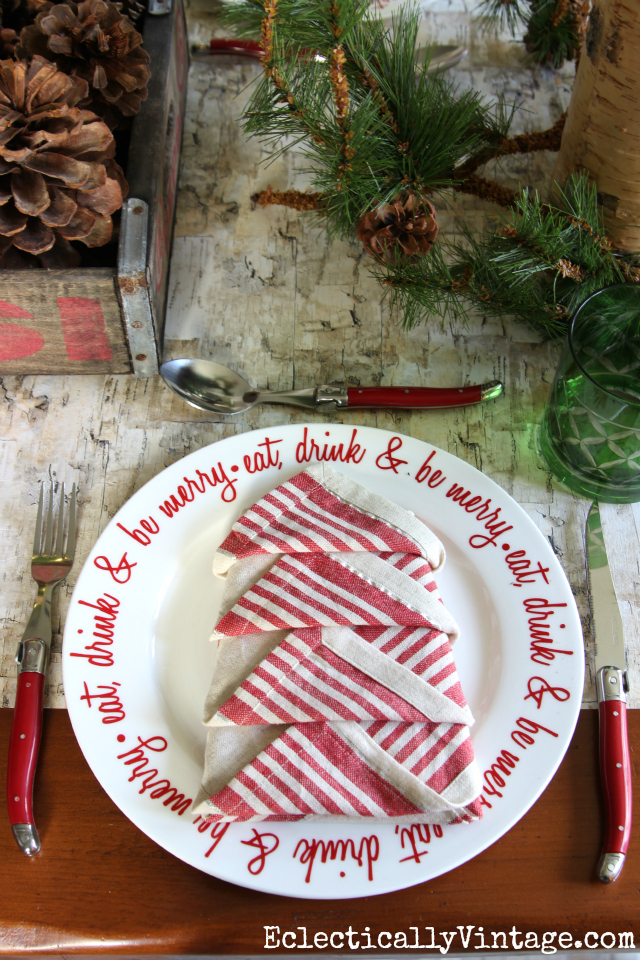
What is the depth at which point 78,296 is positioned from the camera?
609 mm

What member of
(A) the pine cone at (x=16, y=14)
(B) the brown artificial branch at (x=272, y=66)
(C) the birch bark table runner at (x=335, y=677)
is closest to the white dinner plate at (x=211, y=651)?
(C) the birch bark table runner at (x=335, y=677)

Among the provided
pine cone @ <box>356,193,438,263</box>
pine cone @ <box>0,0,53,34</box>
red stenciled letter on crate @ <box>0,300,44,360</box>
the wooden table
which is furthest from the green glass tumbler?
pine cone @ <box>0,0,53,34</box>

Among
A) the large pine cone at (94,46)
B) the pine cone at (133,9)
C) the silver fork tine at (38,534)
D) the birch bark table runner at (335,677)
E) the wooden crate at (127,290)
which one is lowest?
the silver fork tine at (38,534)

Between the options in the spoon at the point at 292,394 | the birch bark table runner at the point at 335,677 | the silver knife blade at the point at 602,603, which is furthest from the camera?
the spoon at the point at 292,394

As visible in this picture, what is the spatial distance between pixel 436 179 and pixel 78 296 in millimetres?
360

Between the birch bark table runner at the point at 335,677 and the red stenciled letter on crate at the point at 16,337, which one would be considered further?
the red stenciled letter on crate at the point at 16,337

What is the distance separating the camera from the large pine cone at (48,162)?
1.80ft

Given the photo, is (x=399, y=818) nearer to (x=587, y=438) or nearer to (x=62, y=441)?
(x=587, y=438)

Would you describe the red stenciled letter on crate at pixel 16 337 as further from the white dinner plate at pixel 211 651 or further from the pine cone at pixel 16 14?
the pine cone at pixel 16 14

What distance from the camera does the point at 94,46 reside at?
2.07 ft

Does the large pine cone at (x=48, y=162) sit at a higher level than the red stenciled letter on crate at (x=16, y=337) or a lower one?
higher

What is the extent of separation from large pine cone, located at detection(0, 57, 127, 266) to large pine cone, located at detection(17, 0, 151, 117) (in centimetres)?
4

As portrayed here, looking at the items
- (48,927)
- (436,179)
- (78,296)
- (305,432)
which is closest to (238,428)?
(305,432)

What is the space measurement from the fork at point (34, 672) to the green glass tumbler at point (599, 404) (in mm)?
458
